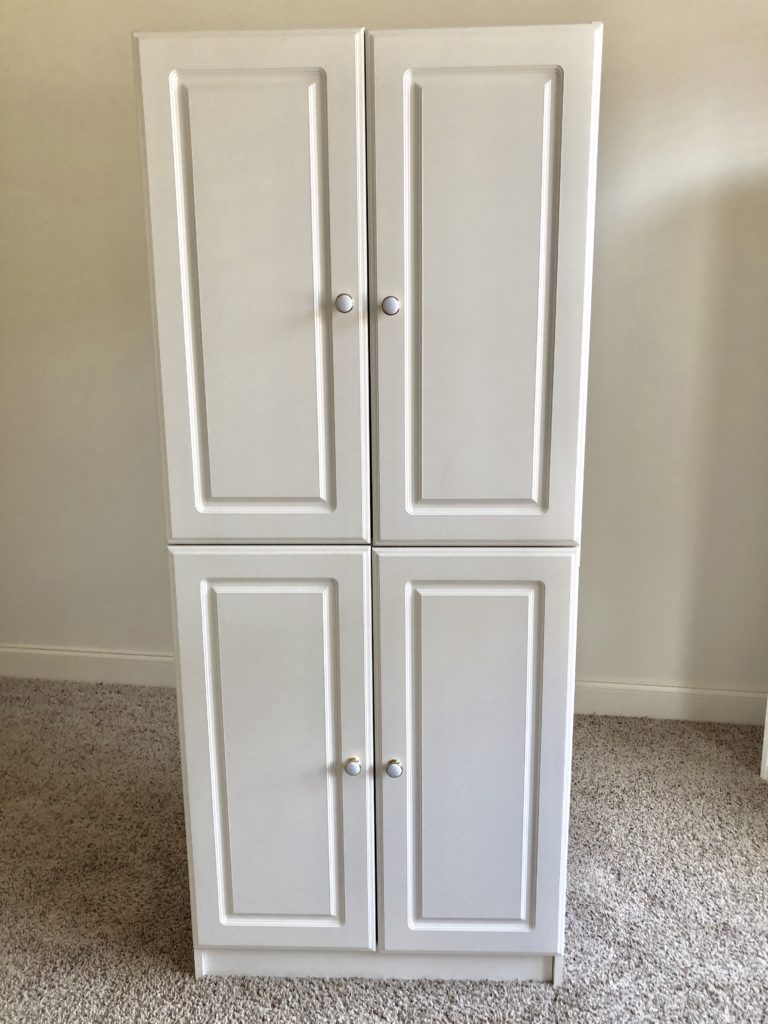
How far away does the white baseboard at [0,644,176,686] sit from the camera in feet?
8.37

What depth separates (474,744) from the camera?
1283 mm

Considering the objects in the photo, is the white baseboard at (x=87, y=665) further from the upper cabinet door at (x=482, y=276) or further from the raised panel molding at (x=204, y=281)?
the upper cabinet door at (x=482, y=276)

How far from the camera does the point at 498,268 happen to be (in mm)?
1140

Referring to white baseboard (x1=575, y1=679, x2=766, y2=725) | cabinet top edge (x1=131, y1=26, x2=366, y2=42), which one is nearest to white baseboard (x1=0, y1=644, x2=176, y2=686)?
white baseboard (x1=575, y1=679, x2=766, y2=725)

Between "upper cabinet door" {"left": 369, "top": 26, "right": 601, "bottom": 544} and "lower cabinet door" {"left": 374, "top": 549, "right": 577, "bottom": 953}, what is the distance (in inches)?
3.2

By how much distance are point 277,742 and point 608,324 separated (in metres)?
1.43

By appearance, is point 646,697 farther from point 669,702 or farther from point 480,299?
point 480,299

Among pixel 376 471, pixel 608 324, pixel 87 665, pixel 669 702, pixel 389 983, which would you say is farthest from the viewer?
pixel 87 665

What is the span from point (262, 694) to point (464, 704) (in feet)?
1.08

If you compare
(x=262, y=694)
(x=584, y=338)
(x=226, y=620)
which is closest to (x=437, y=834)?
(x=262, y=694)

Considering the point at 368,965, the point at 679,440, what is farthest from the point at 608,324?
the point at 368,965

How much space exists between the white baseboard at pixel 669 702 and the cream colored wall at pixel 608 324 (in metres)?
0.04

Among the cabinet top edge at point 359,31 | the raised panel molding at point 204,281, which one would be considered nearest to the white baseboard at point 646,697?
the raised panel molding at point 204,281

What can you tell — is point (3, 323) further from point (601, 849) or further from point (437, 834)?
point (601, 849)
